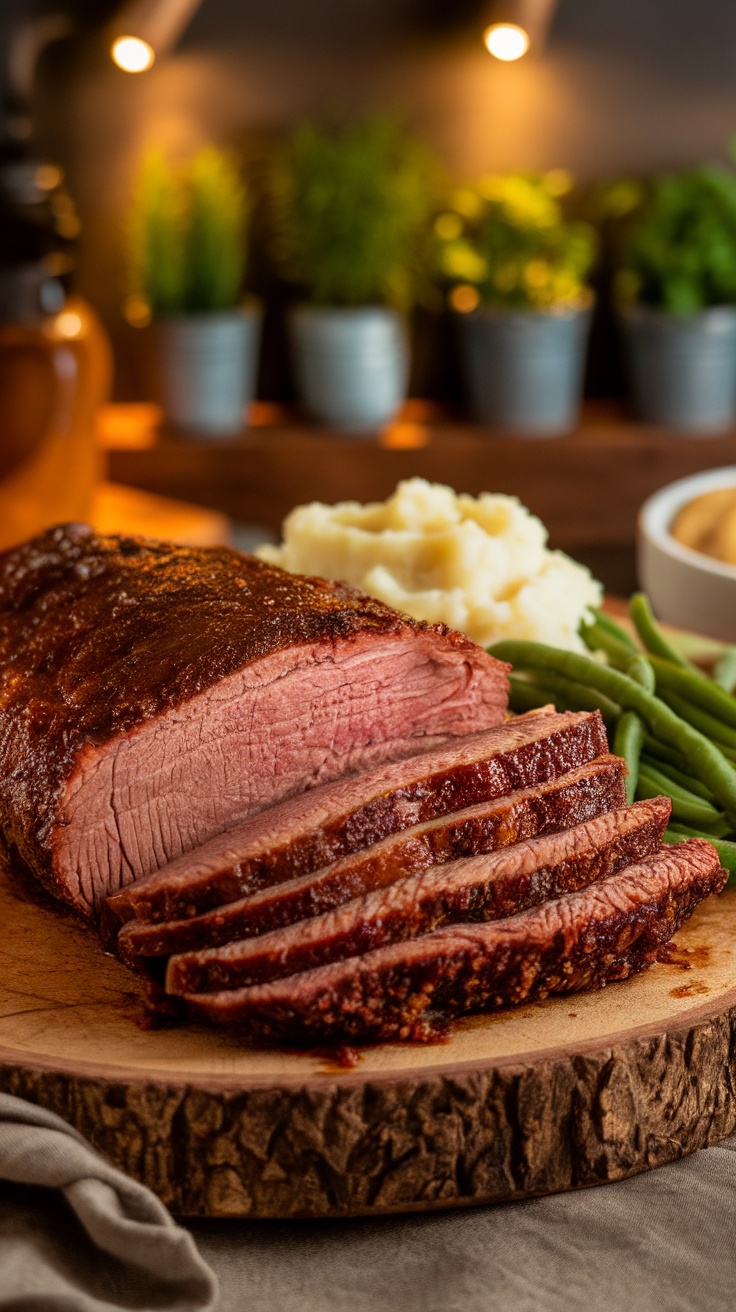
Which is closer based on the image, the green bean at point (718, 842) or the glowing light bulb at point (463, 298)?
the green bean at point (718, 842)

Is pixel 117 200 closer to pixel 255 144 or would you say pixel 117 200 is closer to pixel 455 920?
pixel 255 144

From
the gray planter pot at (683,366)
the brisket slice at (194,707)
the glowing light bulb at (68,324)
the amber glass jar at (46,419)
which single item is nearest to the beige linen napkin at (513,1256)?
the brisket slice at (194,707)

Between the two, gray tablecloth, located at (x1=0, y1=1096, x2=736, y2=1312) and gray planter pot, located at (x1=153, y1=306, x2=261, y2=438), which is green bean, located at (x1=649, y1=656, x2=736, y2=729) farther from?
gray planter pot, located at (x1=153, y1=306, x2=261, y2=438)

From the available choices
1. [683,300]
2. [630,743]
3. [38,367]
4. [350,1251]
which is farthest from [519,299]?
[350,1251]

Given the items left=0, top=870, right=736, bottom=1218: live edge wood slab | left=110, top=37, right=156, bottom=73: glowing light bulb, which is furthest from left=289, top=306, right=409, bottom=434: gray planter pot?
left=0, top=870, right=736, bottom=1218: live edge wood slab

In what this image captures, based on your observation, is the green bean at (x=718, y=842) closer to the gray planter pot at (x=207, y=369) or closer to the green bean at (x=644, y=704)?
the green bean at (x=644, y=704)

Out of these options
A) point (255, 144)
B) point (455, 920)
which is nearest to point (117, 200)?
point (255, 144)
